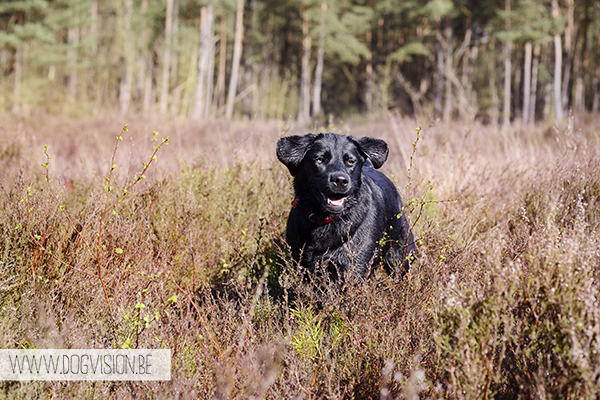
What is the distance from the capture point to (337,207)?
2.54 metres

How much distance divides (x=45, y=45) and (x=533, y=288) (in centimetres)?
2431

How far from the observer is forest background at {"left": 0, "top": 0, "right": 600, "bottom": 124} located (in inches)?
670

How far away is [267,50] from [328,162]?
2987 cm

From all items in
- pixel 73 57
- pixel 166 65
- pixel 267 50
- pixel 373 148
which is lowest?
pixel 373 148

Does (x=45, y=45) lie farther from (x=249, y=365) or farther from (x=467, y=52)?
(x=467, y=52)

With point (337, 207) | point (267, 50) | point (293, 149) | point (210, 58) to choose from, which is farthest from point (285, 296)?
point (267, 50)

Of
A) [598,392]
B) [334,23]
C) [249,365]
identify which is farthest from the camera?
[334,23]

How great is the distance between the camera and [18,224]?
7.75ft

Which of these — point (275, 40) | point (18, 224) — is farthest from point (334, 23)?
point (18, 224)

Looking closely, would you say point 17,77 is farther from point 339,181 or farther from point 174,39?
point 339,181

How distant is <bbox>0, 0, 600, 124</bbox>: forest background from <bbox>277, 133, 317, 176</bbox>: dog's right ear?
826 centimetres

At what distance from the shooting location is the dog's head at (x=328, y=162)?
256 centimetres

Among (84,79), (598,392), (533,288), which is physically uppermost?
(84,79)

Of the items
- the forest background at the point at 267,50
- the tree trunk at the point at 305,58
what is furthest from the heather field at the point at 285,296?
the tree trunk at the point at 305,58
